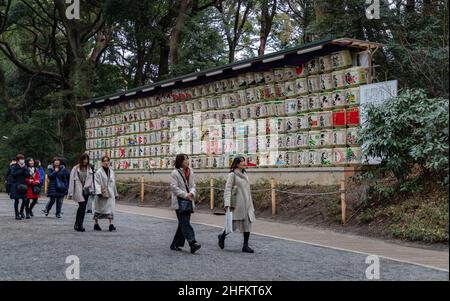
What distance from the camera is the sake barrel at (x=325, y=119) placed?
1498 cm

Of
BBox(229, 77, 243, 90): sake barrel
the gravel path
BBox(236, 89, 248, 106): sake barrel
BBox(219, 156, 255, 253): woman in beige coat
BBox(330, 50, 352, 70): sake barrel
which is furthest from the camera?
BBox(229, 77, 243, 90): sake barrel

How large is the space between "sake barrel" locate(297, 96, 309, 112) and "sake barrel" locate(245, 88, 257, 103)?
198cm

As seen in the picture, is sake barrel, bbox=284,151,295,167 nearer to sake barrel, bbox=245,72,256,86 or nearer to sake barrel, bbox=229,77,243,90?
sake barrel, bbox=245,72,256,86

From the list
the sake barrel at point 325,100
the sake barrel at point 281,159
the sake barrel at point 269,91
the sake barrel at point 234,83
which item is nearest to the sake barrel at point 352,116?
the sake barrel at point 325,100

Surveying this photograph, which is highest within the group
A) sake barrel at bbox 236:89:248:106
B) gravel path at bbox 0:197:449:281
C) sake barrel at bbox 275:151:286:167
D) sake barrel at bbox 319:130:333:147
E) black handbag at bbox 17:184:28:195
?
sake barrel at bbox 236:89:248:106

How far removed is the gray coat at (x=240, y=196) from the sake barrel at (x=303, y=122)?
6.34 meters

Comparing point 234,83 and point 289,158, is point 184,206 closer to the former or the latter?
point 289,158

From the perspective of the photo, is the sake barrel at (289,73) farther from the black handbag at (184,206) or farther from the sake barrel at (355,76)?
the black handbag at (184,206)

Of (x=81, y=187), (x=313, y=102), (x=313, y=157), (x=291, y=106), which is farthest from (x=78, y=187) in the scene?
(x=313, y=102)

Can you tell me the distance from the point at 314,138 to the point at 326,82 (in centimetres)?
164

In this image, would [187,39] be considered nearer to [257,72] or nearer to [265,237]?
[257,72]

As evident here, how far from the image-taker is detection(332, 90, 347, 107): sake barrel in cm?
1462

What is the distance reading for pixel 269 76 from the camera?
1695cm

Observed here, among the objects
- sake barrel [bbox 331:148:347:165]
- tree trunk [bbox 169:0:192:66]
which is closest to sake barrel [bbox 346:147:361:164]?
sake barrel [bbox 331:148:347:165]
